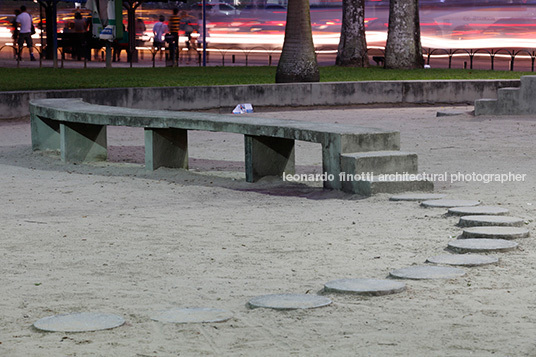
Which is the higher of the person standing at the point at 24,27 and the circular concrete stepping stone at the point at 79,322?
the person standing at the point at 24,27

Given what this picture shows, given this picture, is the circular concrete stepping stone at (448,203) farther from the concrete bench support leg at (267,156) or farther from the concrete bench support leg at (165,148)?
the concrete bench support leg at (165,148)

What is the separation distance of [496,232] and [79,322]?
3146 mm

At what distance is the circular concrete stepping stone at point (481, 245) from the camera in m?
6.33

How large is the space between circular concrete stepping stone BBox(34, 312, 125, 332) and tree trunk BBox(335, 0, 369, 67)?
24.0m

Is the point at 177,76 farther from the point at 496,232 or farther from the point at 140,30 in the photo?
the point at 140,30

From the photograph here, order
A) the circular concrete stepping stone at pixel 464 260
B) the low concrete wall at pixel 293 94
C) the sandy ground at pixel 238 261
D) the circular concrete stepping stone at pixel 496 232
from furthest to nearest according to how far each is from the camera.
Answer: the low concrete wall at pixel 293 94 < the circular concrete stepping stone at pixel 496 232 < the circular concrete stepping stone at pixel 464 260 < the sandy ground at pixel 238 261

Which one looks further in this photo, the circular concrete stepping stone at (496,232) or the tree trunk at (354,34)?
the tree trunk at (354,34)

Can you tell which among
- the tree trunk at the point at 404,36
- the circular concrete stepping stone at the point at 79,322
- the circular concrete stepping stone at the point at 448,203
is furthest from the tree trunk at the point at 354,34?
the circular concrete stepping stone at the point at 79,322

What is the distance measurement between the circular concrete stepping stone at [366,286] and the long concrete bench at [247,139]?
3235 millimetres

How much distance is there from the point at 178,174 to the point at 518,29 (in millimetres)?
23248

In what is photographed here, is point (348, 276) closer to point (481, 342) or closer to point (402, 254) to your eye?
point (402, 254)

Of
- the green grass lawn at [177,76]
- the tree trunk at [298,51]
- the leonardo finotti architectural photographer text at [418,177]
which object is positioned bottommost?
the leonardo finotti architectural photographer text at [418,177]

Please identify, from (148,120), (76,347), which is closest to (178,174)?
(148,120)

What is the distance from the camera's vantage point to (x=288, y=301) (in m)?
5.12
